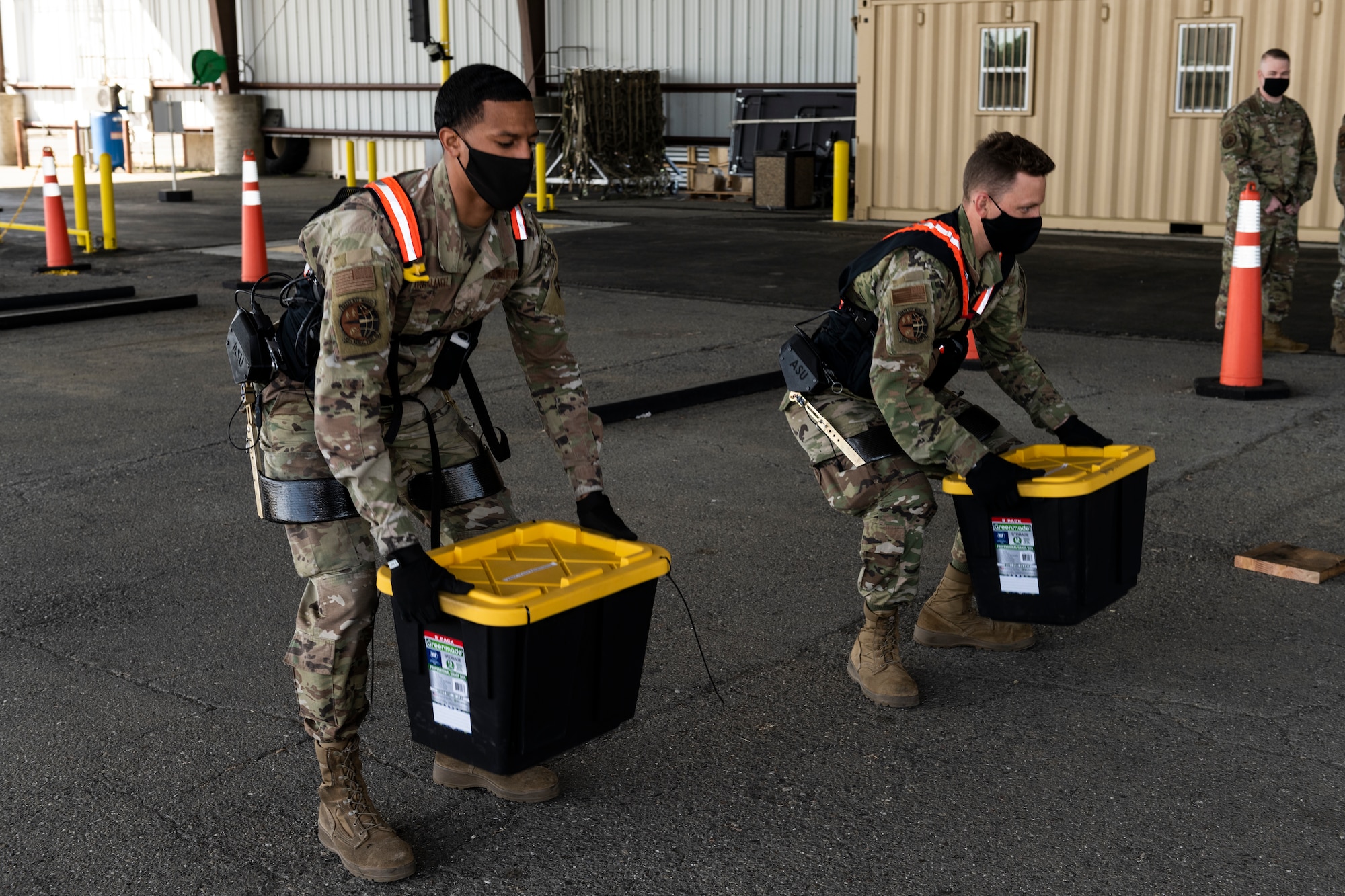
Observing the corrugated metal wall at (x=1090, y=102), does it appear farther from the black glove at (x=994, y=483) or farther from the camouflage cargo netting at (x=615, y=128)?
the black glove at (x=994, y=483)

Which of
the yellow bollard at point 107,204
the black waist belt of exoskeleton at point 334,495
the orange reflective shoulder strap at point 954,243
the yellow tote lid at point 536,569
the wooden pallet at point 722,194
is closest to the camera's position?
the yellow tote lid at point 536,569

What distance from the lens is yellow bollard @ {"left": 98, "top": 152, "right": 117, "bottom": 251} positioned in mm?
13375

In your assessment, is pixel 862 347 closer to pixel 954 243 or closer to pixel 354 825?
pixel 954 243

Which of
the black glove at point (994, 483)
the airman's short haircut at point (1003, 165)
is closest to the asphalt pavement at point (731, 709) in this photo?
the black glove at point (994, 483)

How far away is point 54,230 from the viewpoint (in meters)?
12.8

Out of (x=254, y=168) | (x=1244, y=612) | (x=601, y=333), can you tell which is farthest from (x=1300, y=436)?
(x=254, y=168)

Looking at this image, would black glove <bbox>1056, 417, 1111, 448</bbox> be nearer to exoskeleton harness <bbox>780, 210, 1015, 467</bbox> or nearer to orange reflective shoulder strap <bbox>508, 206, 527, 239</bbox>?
exoskeleton harness <bbox>780, 210, 1015, 467</bbox>

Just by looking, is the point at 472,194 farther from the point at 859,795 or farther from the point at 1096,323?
the point at 1096,323

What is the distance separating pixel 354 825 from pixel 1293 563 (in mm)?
3414

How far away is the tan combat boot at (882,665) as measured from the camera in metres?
3.84

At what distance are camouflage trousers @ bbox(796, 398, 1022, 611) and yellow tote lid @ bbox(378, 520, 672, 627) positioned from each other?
3.14ft

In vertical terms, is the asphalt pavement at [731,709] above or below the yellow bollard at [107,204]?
below

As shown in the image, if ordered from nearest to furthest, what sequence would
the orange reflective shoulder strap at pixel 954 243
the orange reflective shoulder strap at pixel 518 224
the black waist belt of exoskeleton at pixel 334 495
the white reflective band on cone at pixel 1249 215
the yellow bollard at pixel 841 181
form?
the black waist belt of exoskeleton at pixel 334 495, the orange reflective shoulder strap at pixel 518 224, the orange reflective shoulder strap at pixel 954 243, the white reflective band on cone at pixel 1249 215, the yellow bollard at pixel 841 181

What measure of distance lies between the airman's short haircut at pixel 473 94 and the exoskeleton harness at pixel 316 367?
185 millimetres
